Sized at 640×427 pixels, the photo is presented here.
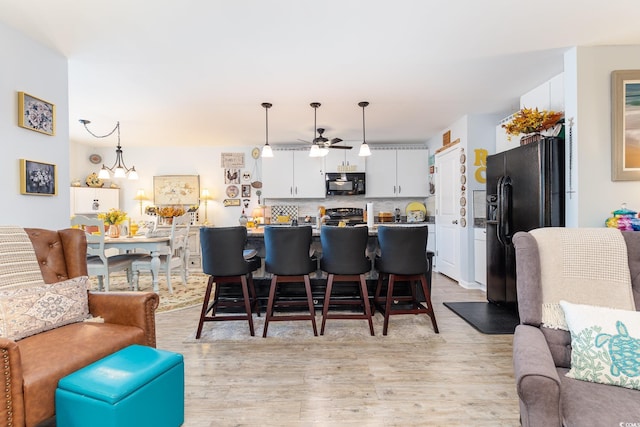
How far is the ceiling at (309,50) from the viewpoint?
2.09m

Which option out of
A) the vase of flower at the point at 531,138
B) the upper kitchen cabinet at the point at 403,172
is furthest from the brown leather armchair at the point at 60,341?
the upper kitchen cabinet at the point at 403,172

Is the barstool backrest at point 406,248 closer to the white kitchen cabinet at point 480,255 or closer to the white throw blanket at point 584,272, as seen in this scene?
the white throw blanket at point 584,272

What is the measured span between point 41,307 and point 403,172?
5.48 metres

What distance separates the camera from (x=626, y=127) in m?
2.60

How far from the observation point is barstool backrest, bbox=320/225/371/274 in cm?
278

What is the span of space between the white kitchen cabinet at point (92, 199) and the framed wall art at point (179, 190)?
76 cm

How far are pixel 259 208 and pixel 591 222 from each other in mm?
4907

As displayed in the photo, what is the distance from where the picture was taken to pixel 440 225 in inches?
214

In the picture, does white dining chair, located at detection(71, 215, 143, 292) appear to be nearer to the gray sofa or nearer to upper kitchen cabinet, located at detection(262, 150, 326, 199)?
upper kitchen cabinet, located at detection(262, 150, 326, 199)

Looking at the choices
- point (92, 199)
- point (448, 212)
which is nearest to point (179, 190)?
point (92, 199)

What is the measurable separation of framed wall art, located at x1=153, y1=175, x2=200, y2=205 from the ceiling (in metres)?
2.05

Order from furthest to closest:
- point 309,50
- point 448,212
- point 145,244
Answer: point 448,212, point 145,244, point 309,50

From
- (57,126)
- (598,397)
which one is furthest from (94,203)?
(598,397)

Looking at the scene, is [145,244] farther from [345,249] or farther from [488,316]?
[488,316]
